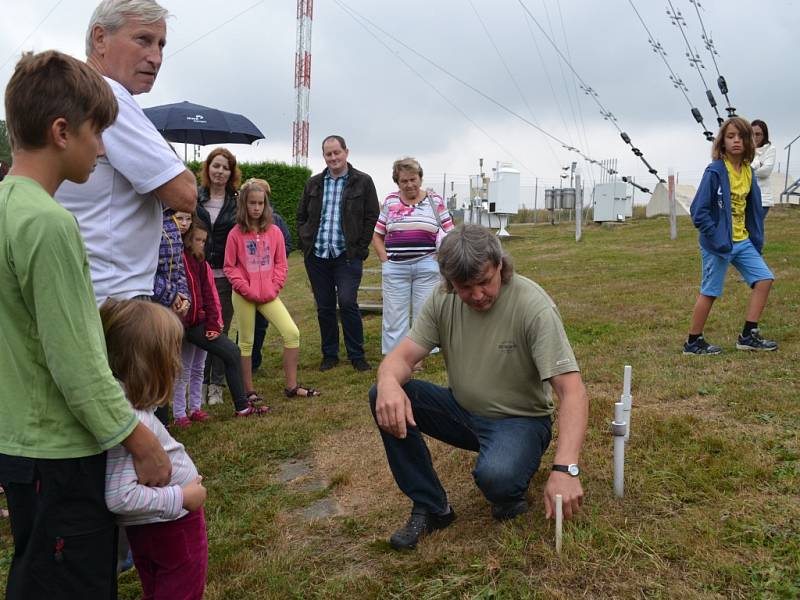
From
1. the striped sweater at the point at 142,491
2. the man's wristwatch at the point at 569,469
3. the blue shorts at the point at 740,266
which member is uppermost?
the blue shorts at the point at 740,266

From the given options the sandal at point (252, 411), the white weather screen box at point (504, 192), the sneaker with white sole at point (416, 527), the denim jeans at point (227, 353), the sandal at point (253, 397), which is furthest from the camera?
the white weather screen box at point (504, 192)

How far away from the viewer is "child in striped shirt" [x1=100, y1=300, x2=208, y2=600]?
6.97 feet

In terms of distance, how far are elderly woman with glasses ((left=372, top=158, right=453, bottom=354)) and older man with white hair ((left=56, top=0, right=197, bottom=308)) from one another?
4.00 metres

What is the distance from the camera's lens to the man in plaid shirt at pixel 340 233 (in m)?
6.89

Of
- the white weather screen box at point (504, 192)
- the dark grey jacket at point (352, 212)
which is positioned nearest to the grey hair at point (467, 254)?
the dark grey jacket at point (352, 212)

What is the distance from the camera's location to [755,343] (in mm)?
6031

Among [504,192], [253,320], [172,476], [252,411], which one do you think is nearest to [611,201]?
[504,192]

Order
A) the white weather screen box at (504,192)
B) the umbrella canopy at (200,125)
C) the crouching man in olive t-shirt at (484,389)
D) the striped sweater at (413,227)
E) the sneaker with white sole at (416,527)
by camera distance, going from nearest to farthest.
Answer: the crouching man in olive t-shirt at (484,389) < the sneaker with white sole at (416,527) < the striped sweater at (413,227) < the umbrella canopy at (200,125) < the white weather screen box at (504,192)

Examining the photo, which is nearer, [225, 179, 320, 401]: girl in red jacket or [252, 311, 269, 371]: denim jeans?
[225, 179, 320, 401]: girl in red jacket

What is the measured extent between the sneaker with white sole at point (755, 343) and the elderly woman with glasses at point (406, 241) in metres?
2.58

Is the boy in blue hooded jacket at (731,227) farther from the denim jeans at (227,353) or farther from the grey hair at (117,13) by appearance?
the grey hair at (117,13)

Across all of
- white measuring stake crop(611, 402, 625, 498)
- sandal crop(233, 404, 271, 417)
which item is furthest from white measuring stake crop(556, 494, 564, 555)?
sandal crop(233, 404, 271, 417)

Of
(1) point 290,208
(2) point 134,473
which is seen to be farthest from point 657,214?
(2) point 134,473

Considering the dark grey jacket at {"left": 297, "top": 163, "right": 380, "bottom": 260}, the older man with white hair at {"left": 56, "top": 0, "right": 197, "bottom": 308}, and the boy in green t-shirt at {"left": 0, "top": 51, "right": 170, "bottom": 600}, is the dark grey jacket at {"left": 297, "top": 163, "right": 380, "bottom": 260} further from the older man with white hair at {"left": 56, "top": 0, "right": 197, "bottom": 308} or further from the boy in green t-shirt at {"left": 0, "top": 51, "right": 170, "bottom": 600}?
the boy in green t-shirt at {"left": 0, "top": 51, "right": 170, "bottom": 600}
